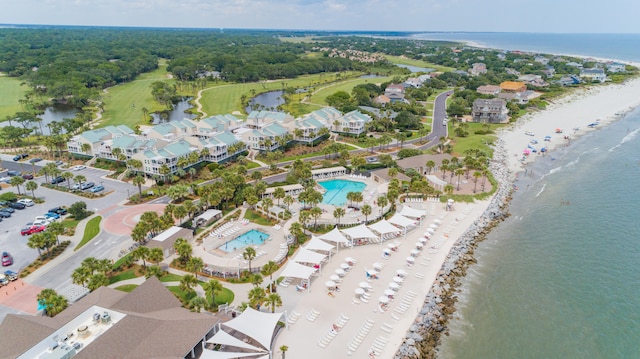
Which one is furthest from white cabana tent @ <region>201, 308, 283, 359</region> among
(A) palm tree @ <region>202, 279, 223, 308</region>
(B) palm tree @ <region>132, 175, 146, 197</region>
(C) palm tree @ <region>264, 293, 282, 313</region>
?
(B) palm tree @ <region>132, 175, 146, 197</region>

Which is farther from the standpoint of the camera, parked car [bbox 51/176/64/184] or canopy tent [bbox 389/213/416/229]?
parked car [bbox 51/176/64/184]

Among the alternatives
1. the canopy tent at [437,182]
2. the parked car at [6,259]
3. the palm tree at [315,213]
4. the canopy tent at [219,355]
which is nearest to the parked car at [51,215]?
the parked car at [6,259]

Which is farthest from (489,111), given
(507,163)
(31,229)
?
(31,229)

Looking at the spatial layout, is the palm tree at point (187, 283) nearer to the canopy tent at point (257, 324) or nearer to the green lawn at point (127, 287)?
the green lawn at point (127, 287)

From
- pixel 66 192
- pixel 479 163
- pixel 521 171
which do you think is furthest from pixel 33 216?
pixel 521 171

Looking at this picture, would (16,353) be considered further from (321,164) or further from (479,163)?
(479,163)

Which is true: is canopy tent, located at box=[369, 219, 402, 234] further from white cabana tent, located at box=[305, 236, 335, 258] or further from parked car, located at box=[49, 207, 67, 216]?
parked car, located at box=[49, 207, 67, 216]
